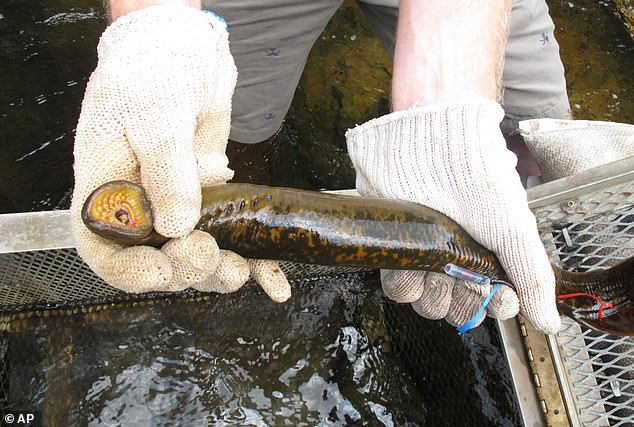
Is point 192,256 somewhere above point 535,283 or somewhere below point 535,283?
above

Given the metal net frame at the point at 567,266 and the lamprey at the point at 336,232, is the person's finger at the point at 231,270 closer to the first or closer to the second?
the lamprey at the point at 336,232

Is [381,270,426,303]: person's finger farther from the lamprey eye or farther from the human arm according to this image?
the lamprey eye

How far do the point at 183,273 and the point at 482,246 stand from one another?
3.53 feet

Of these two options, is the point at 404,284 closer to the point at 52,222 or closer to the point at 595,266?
the point at 595,266

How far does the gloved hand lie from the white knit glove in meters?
0.73

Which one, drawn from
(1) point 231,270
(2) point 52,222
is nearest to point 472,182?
(1) point 231,270

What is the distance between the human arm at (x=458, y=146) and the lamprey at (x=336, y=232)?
103 mm

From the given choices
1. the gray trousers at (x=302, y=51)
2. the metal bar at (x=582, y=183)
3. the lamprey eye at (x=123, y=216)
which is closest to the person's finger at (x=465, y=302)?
the metal bar at (x=582, y=183)

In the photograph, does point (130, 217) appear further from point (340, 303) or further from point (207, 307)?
point (340, 303)

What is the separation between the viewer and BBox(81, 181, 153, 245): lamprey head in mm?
1355

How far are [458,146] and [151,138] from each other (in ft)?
3.33

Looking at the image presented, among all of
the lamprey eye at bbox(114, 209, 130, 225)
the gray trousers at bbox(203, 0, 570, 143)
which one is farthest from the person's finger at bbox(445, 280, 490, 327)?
the lamprey eye at bbox(114, 209, 130, 225)

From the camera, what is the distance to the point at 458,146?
1861 mm

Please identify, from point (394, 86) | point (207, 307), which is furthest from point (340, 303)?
point (394, 86)
